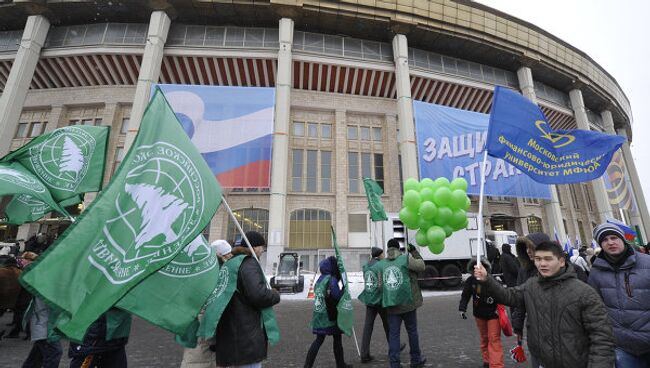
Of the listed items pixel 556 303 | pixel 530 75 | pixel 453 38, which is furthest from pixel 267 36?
pixel 556 303

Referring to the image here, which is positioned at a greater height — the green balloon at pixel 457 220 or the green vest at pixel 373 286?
the green balloon at pixel 457 220

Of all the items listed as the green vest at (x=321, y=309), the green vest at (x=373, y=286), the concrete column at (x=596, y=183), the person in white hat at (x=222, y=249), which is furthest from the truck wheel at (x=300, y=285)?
the concrete column at (x=596, y=183)

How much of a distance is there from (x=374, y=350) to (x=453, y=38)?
2669 cm

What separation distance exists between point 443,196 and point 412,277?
4.53 feet

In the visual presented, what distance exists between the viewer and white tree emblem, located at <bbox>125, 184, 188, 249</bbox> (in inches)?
83.5

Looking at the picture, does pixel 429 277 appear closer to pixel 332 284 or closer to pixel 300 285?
pixel 300 285

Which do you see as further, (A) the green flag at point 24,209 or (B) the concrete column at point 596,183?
(B) the concrete column at point 596,183

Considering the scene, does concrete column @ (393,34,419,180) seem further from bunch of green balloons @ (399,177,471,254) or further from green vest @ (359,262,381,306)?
green vest @ (359,262,381,306)

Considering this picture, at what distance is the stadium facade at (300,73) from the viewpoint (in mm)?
21859

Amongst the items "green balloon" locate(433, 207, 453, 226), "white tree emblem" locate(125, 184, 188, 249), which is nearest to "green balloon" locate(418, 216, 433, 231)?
"green balloon" locate(433, 207, 453, 226)

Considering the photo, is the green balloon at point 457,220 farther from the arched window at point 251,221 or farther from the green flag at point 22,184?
the arched window at point 251,221

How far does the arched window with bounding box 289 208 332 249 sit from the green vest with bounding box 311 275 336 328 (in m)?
17.8

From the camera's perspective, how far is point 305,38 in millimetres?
24094

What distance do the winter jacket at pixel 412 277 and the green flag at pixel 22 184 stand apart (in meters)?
5.20
